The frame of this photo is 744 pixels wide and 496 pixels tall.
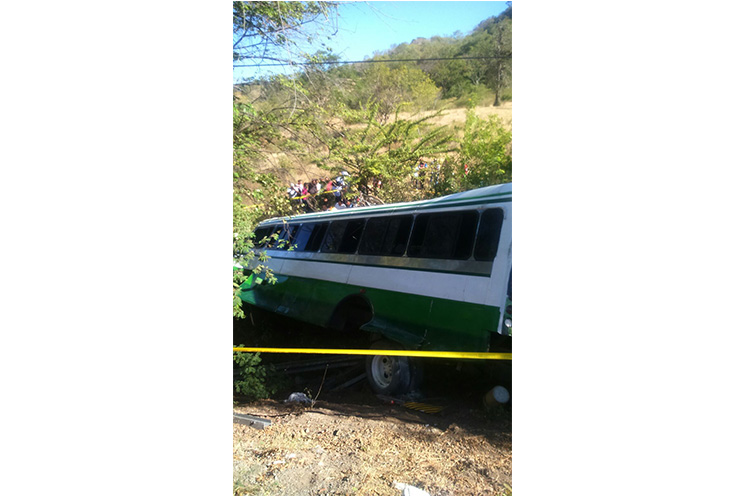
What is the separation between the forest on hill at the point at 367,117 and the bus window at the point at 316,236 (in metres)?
0.21

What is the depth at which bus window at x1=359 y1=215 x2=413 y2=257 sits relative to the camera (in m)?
2.75

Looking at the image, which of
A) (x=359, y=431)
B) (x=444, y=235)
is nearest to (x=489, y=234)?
(x=444, y=235)

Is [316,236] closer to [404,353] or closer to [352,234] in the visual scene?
[352,234]

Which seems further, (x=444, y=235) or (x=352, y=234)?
(x=352, y=234)

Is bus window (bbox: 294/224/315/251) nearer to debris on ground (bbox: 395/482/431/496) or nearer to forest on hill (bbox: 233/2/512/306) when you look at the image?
forest on hill (bbox: 233/2/512/306)

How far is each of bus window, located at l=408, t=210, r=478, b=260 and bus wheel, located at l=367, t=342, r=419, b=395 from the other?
2.06ft

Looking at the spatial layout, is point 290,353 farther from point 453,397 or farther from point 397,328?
point 453,397

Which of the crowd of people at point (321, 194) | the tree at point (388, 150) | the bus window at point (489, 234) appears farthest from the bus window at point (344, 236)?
the bus window at point (489, 234)

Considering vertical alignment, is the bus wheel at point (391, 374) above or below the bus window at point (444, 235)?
below

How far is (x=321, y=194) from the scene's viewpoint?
9.32 feet

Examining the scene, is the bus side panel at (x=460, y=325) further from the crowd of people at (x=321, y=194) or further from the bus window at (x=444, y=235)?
the crowd of people at (x=321, y=194)

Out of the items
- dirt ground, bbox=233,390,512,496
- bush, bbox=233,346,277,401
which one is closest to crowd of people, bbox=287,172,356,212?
bush, bbox=233,346,277,401

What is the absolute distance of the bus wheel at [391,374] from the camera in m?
2.61

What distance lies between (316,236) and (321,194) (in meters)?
0.28
